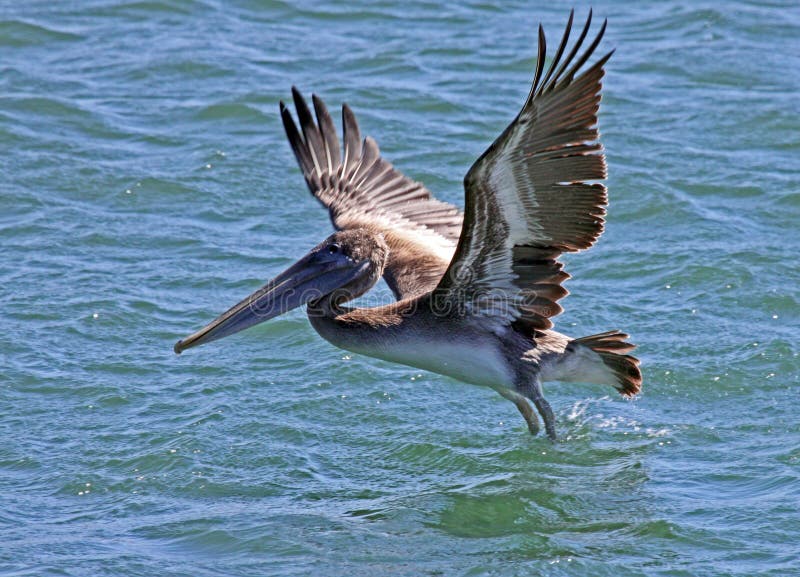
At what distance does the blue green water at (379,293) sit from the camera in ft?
21.0

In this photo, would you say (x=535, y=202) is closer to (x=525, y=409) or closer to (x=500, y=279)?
(x=500, y=279)

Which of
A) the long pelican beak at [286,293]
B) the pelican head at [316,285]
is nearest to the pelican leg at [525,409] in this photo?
the pelican head at [316,285]

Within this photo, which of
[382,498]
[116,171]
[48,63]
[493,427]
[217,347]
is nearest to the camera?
[382,498]

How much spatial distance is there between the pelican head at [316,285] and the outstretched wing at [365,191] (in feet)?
2.89

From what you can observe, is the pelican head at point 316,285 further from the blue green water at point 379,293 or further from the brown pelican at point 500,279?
the blue green water at point 379,293

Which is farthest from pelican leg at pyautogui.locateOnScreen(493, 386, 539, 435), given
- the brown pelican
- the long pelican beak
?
the long pelican beak

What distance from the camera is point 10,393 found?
7801mm

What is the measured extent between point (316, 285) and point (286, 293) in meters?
0.18

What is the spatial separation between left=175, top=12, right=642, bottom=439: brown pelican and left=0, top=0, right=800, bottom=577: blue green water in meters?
0.58

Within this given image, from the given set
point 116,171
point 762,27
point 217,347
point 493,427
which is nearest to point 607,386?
point 493,427

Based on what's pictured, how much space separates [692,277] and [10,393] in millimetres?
4930

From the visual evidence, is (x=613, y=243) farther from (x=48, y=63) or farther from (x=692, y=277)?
(x=48, y=63)

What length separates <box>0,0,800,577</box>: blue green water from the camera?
21.0ft

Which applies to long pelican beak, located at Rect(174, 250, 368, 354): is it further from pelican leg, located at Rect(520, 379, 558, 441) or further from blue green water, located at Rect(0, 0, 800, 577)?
pelican leg, located at Rect(520, 379, 558, 441)
